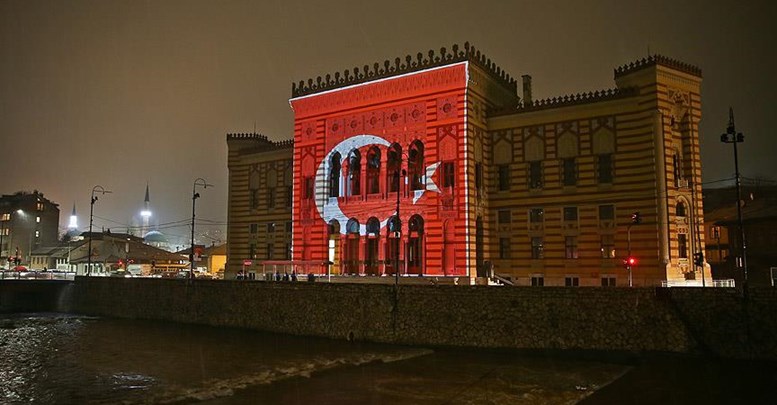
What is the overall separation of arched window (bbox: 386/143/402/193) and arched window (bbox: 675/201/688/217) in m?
21.2

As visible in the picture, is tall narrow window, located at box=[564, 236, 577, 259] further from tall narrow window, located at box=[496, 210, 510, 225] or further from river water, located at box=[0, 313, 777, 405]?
river water, located at box=[0, 313, 777, 405]

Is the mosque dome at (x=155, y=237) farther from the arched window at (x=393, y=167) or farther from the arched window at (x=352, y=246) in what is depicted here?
the arched window at (x=393, y=167)

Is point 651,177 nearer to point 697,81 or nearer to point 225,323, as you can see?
point 697,81

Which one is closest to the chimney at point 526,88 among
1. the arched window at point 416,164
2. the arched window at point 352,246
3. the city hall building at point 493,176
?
the city hall building at point 493,176

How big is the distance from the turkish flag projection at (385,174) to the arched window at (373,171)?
0.28 ft

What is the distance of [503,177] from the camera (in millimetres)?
48344

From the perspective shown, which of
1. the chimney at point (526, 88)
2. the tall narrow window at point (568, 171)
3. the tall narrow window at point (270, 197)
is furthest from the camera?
the tall narrow window at point (270, 197)

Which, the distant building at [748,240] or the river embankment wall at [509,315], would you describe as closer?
the river embankment wall at [509,315]

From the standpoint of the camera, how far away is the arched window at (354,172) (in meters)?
52.0

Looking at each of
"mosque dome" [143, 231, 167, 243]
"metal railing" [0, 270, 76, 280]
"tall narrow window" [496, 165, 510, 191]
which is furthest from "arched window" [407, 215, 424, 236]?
"mosque dome" [143, 231, 167, 243]

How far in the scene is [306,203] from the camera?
177ft

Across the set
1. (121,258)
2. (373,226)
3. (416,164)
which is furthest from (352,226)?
(121,258)

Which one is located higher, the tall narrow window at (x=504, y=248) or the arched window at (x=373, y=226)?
the arched window at (x=373, y=226)

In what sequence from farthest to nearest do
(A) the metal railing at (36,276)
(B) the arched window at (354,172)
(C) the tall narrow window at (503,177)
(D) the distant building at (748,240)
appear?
(A) the metal railing at (36,276), (B) the arched window at (354,172), (D) the distant building at (748,240), (C) the tall narrow window at (503,177)
